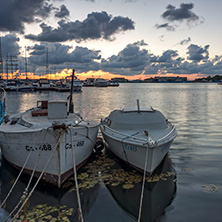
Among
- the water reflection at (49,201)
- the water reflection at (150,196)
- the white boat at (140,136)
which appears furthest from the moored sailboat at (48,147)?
the water reflection at (150,196)

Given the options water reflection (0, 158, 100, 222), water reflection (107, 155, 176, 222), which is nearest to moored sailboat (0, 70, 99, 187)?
water reflection (0, 158, 100, 222)

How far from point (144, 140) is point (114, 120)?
4.05 metres

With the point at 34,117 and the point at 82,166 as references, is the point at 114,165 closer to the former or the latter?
the point at 82,166

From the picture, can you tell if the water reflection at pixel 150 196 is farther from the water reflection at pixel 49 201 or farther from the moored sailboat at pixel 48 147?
the moored sailboat at pixel 48 147

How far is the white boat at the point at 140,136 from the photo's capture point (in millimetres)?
11391

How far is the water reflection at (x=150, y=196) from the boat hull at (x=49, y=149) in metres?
2.47

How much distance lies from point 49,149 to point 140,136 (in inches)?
187

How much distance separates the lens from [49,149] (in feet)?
36.1

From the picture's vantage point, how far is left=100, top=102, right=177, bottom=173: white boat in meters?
11.4

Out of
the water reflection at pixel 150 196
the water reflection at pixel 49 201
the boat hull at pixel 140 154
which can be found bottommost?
the water reflection at pixel 49 201

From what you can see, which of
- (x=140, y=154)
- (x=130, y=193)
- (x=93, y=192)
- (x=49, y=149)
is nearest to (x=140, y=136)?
(x=140, y=154)

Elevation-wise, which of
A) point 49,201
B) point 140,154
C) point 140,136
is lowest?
point 49,201

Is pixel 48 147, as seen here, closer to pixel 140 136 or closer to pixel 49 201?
pixel 49 201

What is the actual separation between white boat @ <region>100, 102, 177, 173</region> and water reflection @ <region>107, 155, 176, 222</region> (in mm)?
798
